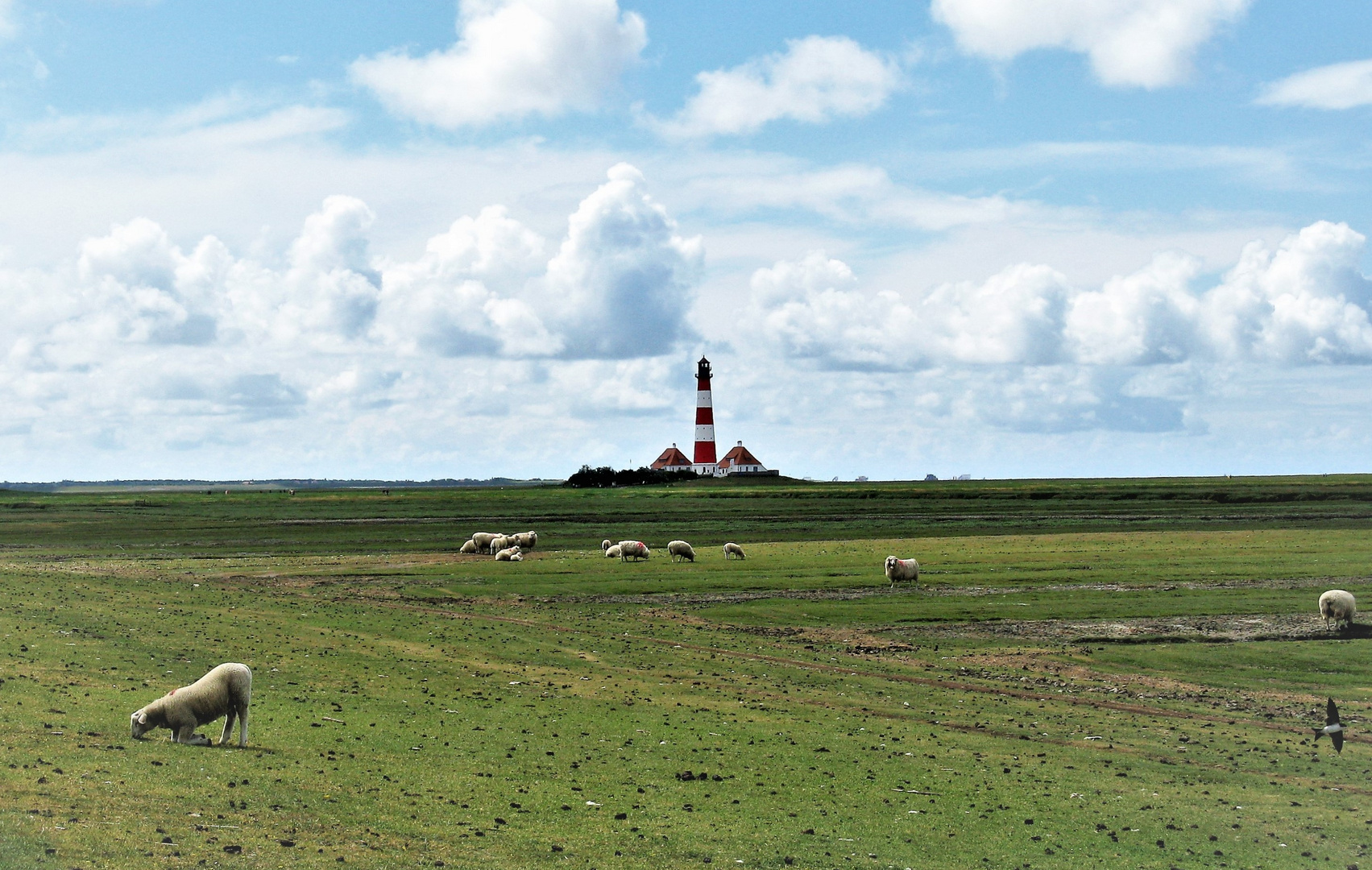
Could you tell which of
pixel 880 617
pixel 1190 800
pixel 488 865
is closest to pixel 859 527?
pixel 880 617

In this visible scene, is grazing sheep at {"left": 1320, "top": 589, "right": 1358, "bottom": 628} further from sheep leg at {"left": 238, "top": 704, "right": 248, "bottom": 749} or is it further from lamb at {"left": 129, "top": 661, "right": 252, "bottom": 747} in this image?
lamb at {"left": 129, "top": 661, "right": 252, "bottom": 747}

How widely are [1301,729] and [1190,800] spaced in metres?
8.24

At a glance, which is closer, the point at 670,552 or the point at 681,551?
the point at 681,551

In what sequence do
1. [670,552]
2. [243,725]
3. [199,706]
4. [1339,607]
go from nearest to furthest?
[199,706], [243,725], [1339,607], [670,552]

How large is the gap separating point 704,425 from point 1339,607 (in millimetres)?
154605

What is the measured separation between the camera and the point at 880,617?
42281 mm

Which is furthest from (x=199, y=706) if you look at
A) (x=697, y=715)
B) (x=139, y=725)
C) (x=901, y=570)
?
(x=901, y=570)

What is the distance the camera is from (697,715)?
2466 cm

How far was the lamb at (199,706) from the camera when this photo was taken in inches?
712

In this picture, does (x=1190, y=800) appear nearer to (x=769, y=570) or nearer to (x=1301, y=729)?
(x=1301, y=729)

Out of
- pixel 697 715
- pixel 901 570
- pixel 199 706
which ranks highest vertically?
pixel 199 706

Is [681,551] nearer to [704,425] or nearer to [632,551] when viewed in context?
[632,551]

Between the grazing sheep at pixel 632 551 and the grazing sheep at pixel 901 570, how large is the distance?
18.1m

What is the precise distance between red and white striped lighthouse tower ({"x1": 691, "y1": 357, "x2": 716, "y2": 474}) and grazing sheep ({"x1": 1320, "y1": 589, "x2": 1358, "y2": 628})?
145 m
